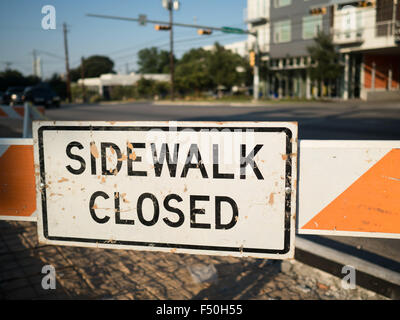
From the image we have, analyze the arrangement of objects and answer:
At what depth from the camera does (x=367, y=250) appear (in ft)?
13.3

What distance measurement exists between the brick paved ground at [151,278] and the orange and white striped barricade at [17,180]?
5.39 ft

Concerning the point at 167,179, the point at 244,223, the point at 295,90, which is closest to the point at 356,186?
the point at 244,223

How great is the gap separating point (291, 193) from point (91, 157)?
2.58 feet

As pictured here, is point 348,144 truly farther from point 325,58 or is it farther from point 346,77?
point 346,77

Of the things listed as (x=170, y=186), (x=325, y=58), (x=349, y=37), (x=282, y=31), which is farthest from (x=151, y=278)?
(x=282, y=31)

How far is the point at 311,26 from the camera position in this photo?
33.8 meters

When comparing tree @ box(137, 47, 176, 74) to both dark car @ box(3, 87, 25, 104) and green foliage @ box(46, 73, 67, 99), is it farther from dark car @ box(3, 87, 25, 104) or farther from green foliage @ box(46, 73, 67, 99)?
dark car @ box(3, 87, 25, 104)

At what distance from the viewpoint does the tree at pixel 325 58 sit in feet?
99.2

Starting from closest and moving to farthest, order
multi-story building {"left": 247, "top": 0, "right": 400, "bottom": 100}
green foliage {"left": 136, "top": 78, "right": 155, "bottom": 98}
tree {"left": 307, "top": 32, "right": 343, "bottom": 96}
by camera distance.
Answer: multi-story building {"left": 247, "top": 0, "right": 400, "bottom": 100} < tree {"left": 307, "top": 32, "right": 343, "bottom": 96} < green foliage {"left": 136, "top": 78, "right": 155, "bottom": 98}

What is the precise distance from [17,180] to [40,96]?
26.7 m

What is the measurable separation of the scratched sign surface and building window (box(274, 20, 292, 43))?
3641 centimetres

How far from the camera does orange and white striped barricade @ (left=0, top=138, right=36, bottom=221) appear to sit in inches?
69.4

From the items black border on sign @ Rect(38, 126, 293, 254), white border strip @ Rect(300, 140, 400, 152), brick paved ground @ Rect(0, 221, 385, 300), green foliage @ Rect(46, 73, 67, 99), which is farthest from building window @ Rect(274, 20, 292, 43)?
black border on sign @ Rect(38, 126, 293, 254)

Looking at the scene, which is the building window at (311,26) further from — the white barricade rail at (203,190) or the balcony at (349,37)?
the white barricade rail at (203,190)
